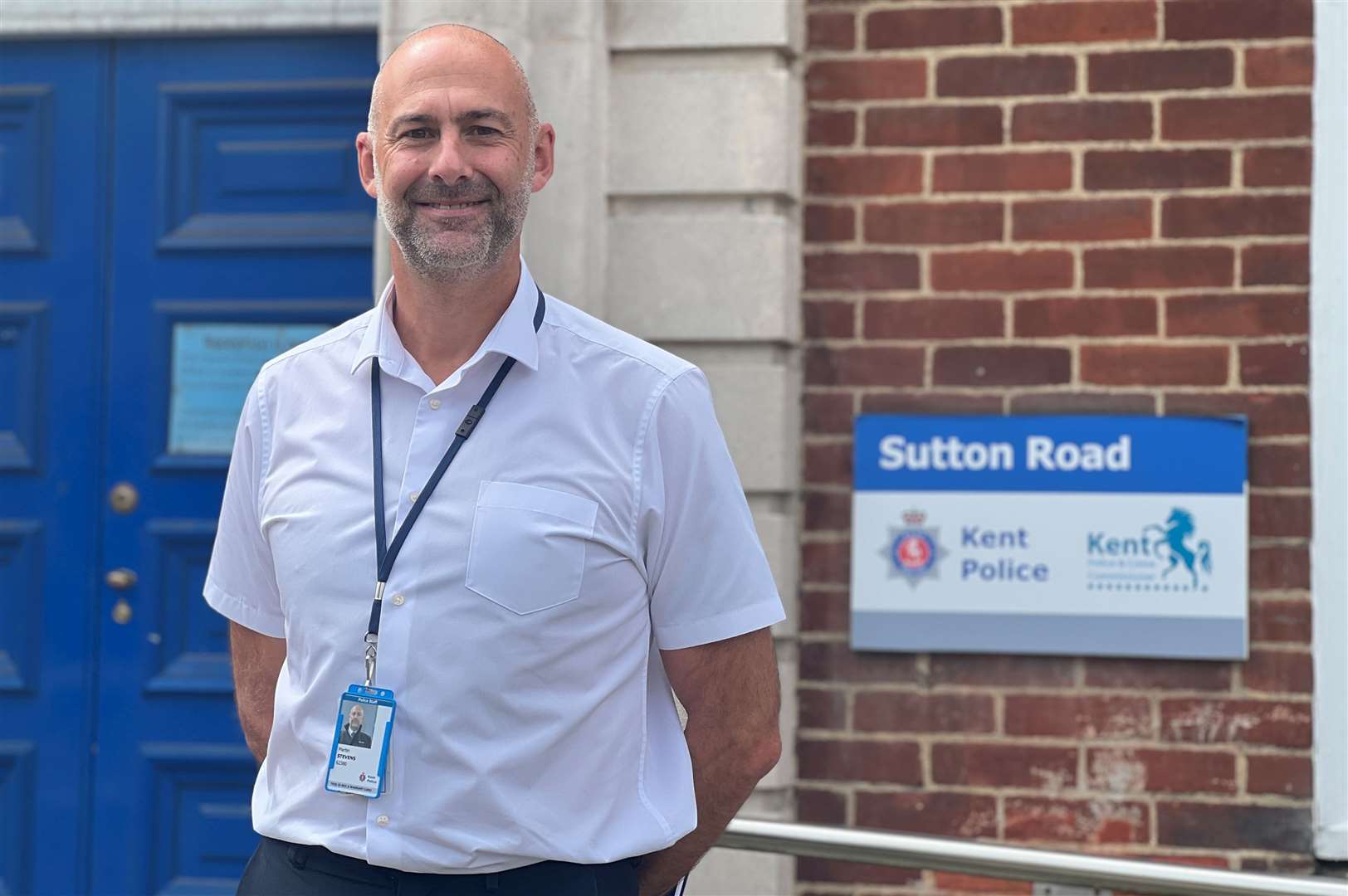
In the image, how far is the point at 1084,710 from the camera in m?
3.67

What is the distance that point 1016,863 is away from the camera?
2.50 meters

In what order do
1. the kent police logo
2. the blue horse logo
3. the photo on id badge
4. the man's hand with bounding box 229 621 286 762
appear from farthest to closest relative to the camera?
the kent police logo, the blue horse logo, the man's hand with bounding box 229 621 286 762, the photo on id badge

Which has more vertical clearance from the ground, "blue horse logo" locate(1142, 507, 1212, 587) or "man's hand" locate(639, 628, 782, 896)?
"blue horse logo" locate(1142, 507, 1212, 587)

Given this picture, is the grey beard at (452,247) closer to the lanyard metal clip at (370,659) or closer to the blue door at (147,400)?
the lanyard metal clip at (370,659)

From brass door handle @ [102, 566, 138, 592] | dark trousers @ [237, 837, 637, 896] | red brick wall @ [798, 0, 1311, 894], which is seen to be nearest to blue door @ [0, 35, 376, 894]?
brass door handle @ [102, 566, 138, 592]

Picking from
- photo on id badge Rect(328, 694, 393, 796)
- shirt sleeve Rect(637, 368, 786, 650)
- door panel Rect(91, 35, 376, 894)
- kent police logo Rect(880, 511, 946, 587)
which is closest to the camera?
photo on id badge Rect(328, 694, 393, 796)

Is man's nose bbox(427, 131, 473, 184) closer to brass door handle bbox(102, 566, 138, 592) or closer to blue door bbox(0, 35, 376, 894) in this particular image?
blue door bbox(0, 35, 376, 894)

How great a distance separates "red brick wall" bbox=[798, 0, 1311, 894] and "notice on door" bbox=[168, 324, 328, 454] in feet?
4.80

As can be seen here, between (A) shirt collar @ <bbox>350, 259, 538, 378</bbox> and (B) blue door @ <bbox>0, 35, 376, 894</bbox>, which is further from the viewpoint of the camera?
(B) blue door @ <bbox>0, 35, 376, 894</bbox>

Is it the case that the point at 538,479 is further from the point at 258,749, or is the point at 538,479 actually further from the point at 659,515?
the point at 258,749

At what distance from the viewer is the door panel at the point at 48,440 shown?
4.31 meters

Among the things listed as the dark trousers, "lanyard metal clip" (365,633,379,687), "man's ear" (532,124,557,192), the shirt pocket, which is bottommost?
the dark trousers

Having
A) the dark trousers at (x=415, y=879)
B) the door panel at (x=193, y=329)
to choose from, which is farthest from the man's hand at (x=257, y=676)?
the door panel at (x=193, y=329)

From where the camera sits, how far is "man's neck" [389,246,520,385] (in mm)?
2029
